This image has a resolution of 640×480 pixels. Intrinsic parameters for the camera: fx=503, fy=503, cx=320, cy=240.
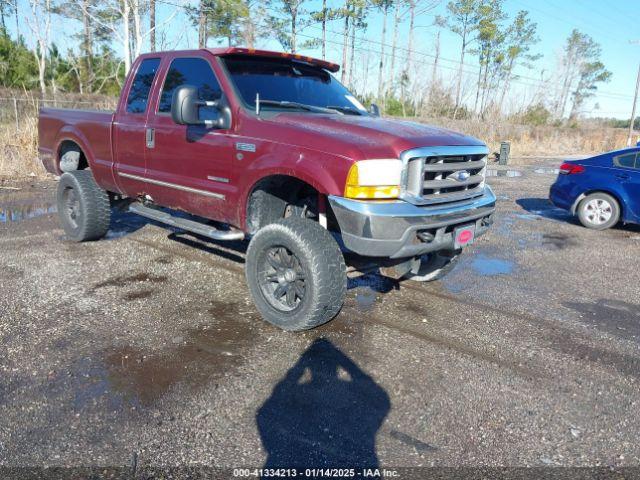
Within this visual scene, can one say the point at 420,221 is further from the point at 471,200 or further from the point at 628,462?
the point at 628,462

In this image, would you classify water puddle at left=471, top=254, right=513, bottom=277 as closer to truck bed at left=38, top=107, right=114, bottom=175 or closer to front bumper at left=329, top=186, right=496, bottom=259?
front bumper at left=329, top=186, right=496, bottom=259

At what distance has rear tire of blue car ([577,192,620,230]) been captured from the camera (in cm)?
824

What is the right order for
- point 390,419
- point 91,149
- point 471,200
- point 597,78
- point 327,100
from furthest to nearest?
point 597,78
point 91,149
point 327,100
point 471,200
point 390,419

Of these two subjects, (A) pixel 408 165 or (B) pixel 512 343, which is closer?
(A) pixel 408 165

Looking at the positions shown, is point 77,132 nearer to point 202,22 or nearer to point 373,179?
point 373,179

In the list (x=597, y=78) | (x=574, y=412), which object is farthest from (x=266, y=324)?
(x=597, y=78)

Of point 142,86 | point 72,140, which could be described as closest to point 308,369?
point 142,86

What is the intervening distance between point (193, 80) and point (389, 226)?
99.5 inches

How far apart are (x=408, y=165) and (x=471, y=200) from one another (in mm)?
944

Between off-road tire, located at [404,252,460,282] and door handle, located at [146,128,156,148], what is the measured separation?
2804 mm

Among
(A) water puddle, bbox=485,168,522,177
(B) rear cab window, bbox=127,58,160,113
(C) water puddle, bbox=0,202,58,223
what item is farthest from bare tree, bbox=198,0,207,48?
(B) rear cab window, bbox=127,58,160,113

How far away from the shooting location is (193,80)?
4730mm

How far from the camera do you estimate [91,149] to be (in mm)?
5859

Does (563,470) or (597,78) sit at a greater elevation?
(597,78)
